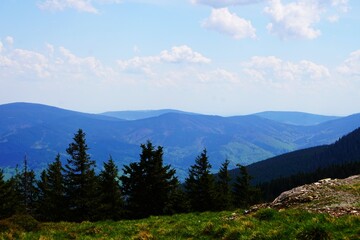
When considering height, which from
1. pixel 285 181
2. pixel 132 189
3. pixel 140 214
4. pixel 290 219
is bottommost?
pixel 285 181

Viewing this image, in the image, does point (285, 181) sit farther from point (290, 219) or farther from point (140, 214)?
point (290, 219)

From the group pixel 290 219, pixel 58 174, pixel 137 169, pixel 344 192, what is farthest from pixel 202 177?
pixel 290 219

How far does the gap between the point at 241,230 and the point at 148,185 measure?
98.1 ft

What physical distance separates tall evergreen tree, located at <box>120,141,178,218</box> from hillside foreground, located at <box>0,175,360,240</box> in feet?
69.4

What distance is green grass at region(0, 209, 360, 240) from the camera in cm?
1280

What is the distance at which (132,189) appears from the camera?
1758 inches

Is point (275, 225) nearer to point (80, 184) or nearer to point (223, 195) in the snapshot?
point (80, 184)

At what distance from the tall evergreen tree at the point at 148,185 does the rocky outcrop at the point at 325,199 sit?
22936 mm

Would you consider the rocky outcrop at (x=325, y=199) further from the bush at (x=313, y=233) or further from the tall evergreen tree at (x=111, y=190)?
the tall evergreen tree at (x=111, y=190)

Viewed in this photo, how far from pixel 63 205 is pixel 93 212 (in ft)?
16.0

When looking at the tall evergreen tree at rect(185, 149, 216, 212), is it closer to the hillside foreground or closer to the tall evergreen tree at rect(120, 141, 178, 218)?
A: the tall evergreen tree at rect(120, 141, 178, 218)

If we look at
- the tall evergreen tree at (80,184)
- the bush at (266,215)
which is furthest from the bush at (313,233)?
the tall evergreen tree at (80,184)

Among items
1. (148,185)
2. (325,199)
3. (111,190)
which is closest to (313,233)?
(325,199)

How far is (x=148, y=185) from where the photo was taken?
44.2 metres
